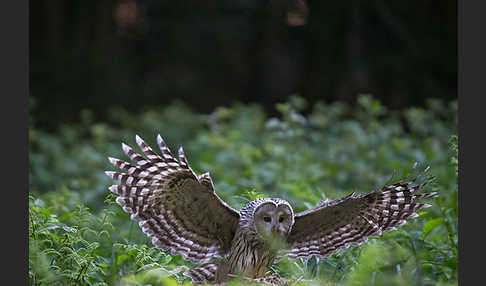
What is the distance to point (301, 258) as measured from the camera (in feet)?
12.8

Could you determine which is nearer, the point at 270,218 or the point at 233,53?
the point at 270,218

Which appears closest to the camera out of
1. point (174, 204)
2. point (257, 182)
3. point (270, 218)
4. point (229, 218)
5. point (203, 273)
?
point (270, 218)

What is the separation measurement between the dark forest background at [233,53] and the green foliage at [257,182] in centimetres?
79

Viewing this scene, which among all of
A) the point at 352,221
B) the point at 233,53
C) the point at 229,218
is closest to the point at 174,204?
the point at 229,218

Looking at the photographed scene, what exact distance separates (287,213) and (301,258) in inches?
18.7

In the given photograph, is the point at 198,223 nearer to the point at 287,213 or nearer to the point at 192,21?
the point at 287,213

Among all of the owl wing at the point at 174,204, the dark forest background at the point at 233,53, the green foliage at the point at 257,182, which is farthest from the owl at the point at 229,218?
the dark forest background at the point at 233,53

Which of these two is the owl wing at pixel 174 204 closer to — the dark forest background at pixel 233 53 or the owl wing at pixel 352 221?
the owl wing at pixel 352 221

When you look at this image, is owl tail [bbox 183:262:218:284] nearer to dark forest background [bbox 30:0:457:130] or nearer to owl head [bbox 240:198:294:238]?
owl head [bbox 240:198:294:238]

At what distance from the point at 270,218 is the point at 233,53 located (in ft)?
39.0

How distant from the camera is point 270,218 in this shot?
3.58 m

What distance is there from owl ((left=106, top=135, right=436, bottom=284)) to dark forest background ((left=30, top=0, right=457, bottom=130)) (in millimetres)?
7634

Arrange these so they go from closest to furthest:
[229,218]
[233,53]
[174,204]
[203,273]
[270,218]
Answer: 1. [270,218]
2. [174,204]
3. [229,218]
4. [203,273]
5. [233,53]

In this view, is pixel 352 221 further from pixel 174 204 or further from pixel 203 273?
pixel 174 204
